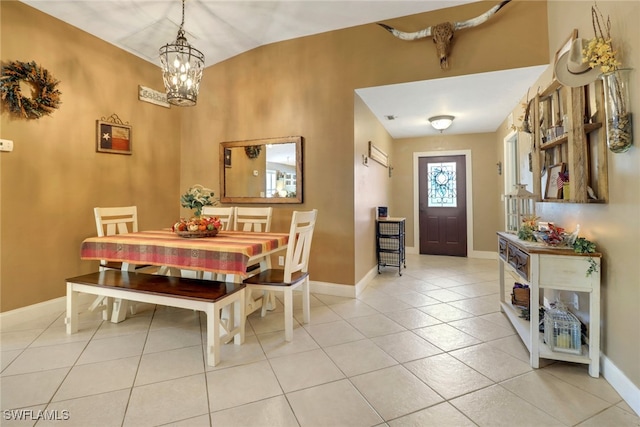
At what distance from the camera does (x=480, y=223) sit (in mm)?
5363

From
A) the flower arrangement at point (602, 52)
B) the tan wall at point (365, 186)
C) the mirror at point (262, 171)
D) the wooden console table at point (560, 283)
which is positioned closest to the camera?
the flower arrangement at point (602, 52)

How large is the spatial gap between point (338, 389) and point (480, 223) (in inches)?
188

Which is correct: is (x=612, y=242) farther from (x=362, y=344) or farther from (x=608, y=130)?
(x=362, y=344)

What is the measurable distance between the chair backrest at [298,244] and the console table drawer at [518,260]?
156 cm

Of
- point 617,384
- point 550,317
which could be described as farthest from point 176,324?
point 617,384

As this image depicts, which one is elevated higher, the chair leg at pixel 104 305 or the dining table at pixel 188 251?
the dining table at pixel 188 251

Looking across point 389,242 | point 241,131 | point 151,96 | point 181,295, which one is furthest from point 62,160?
point 389,242

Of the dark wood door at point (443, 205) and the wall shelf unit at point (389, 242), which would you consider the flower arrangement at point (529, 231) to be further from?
the dark wood door at point (443, 205)

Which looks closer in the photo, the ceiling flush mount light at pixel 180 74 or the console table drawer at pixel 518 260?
the console table drawer at pixel 518 260

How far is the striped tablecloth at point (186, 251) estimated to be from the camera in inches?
78.9

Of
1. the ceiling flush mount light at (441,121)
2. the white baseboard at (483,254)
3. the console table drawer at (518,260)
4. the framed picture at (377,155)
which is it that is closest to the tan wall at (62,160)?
the framed picture at (377,155)

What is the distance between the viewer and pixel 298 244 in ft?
7.66

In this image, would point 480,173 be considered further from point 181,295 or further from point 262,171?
point 181,295

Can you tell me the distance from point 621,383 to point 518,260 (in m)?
0.83
